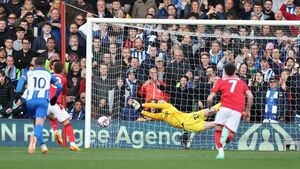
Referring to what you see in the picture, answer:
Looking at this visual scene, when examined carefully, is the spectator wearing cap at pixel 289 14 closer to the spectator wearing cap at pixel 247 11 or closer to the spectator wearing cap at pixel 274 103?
the spectator wearing cap at pixel 247 11

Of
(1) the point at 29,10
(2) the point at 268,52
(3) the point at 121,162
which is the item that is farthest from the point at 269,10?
(3) the point at 121,162

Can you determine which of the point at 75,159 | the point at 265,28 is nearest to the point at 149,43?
the point at 265,28

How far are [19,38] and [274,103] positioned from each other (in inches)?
256

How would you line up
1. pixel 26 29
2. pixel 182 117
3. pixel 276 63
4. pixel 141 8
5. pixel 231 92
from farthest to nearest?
pixel 141 8 < pixel 26 29 < pixel 276 63 < pixel 182 117 < pixel 231 92

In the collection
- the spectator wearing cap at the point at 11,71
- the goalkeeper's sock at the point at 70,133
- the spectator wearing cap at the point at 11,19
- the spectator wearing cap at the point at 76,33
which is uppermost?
the spectator wearing cap at the point at 11,19

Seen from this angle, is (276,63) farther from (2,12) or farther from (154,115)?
(2,12)

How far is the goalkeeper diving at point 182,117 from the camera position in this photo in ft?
72.1

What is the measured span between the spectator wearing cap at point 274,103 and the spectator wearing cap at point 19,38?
621cm

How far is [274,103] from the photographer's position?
23.0m

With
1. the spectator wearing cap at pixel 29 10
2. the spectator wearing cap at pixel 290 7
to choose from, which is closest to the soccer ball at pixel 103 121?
the spectator wearing cap at pixel 29 10

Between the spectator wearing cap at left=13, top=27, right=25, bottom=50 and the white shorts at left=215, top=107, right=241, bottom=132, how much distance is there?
7.78 metres

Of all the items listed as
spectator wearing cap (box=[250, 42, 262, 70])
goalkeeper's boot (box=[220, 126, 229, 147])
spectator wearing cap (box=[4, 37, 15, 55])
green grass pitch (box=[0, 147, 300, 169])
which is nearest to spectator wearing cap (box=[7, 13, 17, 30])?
spectator wearing cap (box=[4, 37, 15, 55])

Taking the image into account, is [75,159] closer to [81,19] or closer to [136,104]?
[136,104]

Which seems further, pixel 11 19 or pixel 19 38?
pixel 11 19
